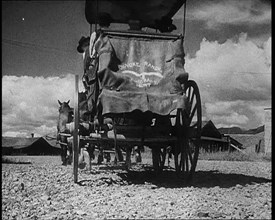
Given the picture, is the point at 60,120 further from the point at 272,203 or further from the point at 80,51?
the point at 272,203

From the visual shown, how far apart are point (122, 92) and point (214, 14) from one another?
1.54 m

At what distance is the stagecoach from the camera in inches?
191

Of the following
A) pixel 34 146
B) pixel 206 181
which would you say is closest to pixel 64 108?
pixel 206 181

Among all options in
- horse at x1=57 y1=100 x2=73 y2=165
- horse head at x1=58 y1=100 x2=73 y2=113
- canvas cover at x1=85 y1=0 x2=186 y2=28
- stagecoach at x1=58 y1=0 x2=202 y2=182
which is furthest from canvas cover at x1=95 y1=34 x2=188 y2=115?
horse head at x1=58 y1=100 x2=73 y2=113

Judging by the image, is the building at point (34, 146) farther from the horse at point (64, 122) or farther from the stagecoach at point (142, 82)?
the stagecoach at point (142, 82)

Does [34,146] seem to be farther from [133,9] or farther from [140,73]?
[140,73]

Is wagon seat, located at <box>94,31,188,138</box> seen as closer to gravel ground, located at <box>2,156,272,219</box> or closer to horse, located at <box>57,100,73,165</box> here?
gravel ground, located at <box>2,156,272,219</box>

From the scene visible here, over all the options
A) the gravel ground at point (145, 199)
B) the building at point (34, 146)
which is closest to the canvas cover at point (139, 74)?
the gravel ground at point (145, 199)

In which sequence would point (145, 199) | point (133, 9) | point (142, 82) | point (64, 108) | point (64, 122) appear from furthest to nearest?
point (64, 108) → point (64, 122) → point (133, 9) → point (142, 82) → point (145, 199)

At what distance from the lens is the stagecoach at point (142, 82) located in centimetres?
486

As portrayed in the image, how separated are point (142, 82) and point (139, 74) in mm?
137

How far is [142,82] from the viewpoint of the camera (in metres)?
5.04

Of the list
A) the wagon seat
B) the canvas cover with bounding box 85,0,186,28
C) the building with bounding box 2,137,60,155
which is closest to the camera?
the wagon seat

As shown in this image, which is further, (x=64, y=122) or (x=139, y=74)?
(x=64, y=122)
